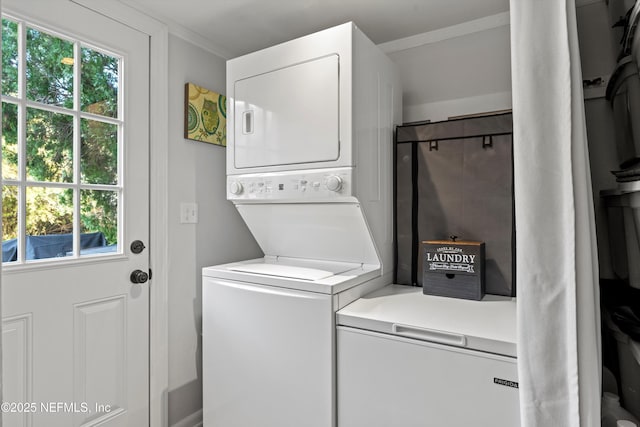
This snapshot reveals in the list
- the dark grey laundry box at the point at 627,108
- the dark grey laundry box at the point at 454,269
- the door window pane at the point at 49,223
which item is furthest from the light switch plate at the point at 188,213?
the dark grey laundry box at the point at 627,108

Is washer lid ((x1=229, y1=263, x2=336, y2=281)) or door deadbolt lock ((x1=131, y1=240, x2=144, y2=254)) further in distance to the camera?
door deadbolt lock ((x1=131, y1=240, x2=144, y2=254))

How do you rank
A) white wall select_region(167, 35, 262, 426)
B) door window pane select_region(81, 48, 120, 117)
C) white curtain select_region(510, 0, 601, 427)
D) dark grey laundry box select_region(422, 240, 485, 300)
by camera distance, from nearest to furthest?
white curtain select_region(510, 0, 601, 427) → dark grey laundry box select_region(422, 240, 485, 300) → door window pane select_region(81, 48, 120, 117) → white wall select_region(167, 35, 262, 426)

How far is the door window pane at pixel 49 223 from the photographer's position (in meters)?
1.52

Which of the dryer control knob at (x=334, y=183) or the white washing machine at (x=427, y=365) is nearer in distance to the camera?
the white washing machine at (x=427, y=365)

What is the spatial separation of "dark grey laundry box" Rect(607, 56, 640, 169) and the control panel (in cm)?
103

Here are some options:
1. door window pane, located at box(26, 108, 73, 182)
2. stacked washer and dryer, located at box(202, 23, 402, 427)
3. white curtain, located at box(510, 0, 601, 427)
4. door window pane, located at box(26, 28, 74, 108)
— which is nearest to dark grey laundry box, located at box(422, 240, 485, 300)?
stacked washer and dryer, located at box(202, 23, 402, 427)

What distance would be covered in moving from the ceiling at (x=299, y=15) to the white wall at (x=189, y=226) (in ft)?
0.55

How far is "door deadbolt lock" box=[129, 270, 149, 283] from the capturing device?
6.19ft

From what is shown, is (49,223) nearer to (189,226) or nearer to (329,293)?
(189,226)

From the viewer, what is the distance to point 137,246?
74.9 inches

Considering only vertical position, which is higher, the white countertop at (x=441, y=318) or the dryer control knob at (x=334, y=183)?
the dryer control knob at (x=334, y=183)

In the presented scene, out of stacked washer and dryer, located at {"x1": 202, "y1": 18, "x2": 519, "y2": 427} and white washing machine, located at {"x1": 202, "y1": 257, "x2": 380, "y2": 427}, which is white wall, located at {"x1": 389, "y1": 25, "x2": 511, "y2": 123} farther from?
white washing machine, located at {"x1": 202, "y1": 257, "x2": 380, "y2": 427}

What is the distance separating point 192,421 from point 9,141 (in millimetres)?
1760

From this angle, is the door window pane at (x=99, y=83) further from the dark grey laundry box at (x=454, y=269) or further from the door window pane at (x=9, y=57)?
the dark grey laundry box at (x=454, y=269)
